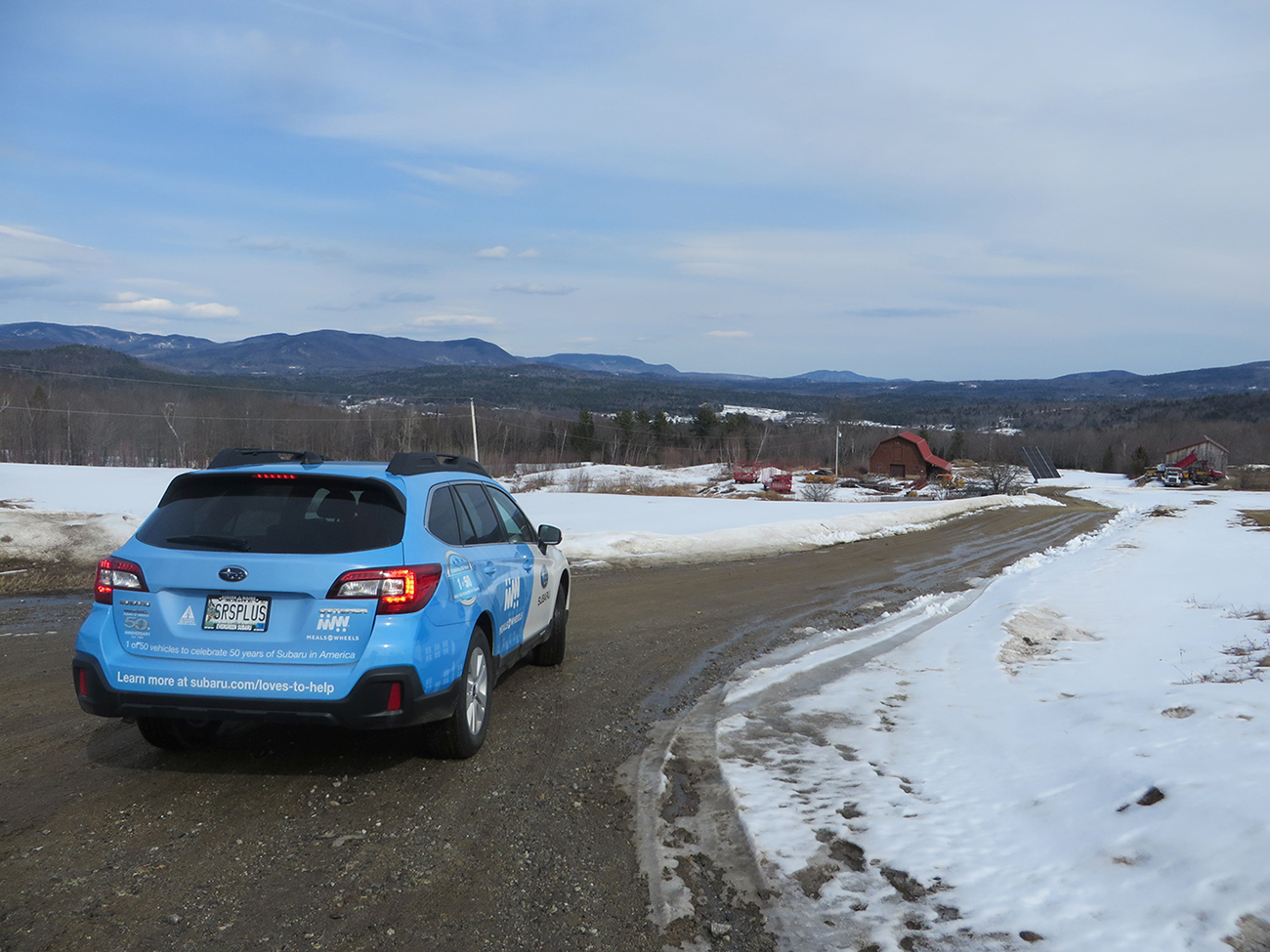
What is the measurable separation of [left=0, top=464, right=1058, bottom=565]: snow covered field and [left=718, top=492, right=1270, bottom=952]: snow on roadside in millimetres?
9939

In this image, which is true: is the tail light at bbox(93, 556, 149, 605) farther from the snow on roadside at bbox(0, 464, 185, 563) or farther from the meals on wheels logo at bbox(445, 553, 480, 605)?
the snow on roadside at bbox(0, 464, 185, 563)

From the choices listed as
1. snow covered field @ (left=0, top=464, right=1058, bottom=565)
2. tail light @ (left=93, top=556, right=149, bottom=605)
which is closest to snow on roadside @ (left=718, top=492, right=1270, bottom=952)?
tail light @ (left=93, top=556, right=149, bottom=605)

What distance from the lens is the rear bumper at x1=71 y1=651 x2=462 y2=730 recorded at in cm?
448

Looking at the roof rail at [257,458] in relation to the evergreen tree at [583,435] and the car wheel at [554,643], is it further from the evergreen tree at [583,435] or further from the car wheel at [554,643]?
the evergreen tree at [583,435]

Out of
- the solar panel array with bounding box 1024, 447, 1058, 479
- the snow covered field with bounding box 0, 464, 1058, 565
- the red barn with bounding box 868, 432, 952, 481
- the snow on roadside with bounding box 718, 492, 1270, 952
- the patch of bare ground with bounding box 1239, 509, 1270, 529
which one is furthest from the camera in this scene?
the solar panel array with bounding box 1024, 447, 1058, 479

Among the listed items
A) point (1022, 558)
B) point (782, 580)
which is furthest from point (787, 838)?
point (1022, 558)

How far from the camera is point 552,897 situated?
3.70m

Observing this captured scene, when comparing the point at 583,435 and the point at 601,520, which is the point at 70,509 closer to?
the point at 601,520

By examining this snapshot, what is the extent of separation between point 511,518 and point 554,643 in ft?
4.85

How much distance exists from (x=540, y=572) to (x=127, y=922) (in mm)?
4115

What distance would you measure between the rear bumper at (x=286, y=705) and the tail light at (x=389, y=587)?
0.35 m

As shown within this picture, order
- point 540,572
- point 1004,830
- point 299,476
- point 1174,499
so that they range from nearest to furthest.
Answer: point 1004,830, point 299,476, point 540,572, point 1174,499

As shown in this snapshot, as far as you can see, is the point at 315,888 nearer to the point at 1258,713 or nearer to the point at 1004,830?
the point at 1004,830

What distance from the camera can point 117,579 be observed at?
473cm
